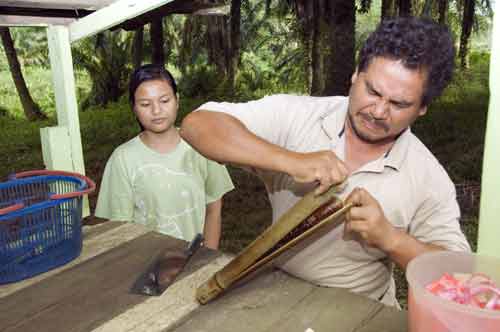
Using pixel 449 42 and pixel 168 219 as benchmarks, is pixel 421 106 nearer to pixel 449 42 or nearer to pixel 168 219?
pixel 449 42

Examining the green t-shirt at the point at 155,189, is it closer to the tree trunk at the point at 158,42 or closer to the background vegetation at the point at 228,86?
the background vegetation at the point at 228,86

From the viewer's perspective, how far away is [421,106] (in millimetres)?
1705

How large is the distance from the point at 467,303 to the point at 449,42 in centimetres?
112

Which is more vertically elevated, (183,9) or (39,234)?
(183,9)

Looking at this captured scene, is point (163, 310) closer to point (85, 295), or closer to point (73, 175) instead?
point (85, 295)

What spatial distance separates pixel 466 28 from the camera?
14.4 m

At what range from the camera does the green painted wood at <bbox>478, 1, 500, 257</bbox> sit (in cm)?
112

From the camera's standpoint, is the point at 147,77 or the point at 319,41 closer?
the point at 147,77

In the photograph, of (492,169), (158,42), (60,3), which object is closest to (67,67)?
(60,3)

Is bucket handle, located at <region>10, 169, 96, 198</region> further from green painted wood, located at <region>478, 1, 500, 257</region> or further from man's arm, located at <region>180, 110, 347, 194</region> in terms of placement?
green painted wood, located at <region>478, 1, 500, 257</region>

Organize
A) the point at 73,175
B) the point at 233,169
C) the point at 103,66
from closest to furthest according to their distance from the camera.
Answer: the point at 73,175 → the point at 233,169 → the point at 103,66

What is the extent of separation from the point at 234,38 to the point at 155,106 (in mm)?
13045

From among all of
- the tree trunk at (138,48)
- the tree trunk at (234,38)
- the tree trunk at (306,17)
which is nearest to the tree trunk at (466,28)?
the tree trunk at (306,17)

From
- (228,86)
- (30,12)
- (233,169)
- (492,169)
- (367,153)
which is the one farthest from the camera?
(228,86)
